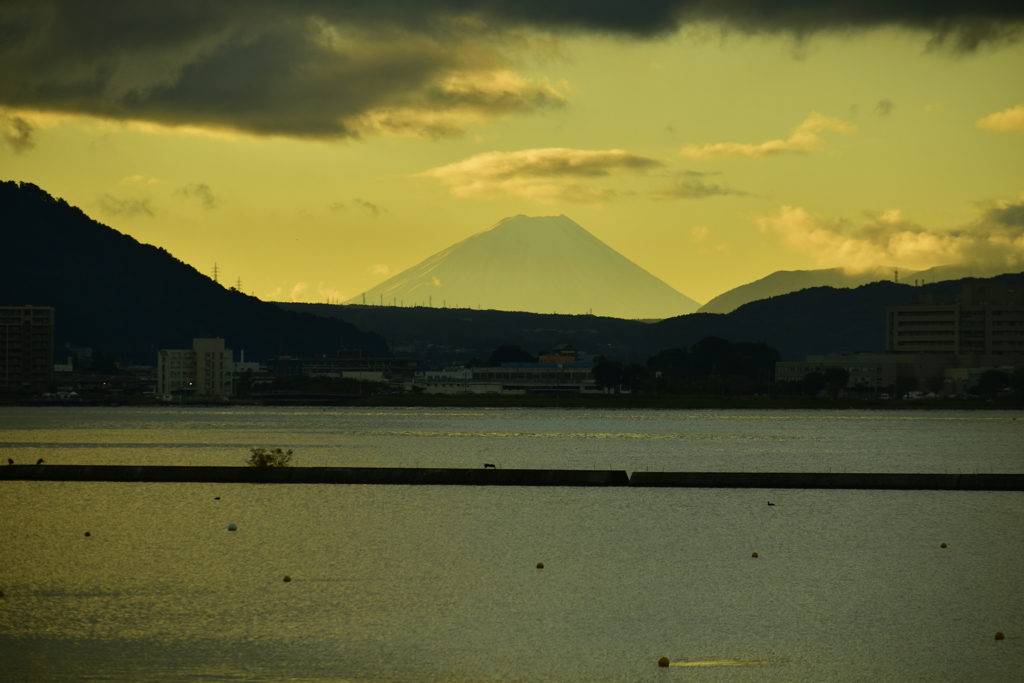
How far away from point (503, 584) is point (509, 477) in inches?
1126

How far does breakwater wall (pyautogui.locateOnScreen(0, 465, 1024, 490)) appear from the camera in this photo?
5844 cm

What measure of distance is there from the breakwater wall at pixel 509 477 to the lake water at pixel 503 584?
38.3 inches

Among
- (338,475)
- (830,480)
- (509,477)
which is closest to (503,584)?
(509,477)

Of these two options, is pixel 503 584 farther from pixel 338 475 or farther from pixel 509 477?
pixel 338 475

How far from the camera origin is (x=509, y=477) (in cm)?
5869

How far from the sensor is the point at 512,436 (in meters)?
118

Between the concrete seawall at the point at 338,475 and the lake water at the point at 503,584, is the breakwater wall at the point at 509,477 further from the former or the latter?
the lake water at the point at 503,584

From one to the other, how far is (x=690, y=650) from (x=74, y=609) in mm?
13274

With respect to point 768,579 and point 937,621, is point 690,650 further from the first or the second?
point 768,579

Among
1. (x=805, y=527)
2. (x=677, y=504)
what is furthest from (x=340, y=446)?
(x=805, y=527)

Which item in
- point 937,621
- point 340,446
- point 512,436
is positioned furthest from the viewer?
point 512,436

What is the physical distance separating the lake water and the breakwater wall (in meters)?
0.97

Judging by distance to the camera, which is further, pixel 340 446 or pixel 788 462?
pixel 340 446

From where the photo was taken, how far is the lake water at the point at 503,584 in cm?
2111
